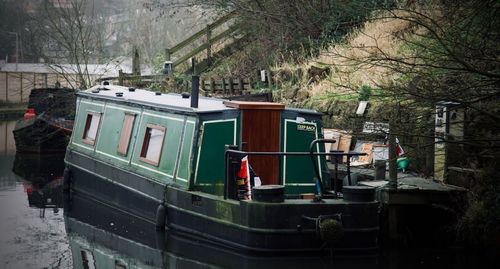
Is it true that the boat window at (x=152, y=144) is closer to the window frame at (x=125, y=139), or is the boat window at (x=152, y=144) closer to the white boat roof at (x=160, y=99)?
the white boat roof at (x=160, y=99)

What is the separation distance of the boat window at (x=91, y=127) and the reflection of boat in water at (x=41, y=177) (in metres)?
1.48

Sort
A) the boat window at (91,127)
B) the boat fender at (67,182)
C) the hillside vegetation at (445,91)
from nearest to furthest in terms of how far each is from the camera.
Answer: the hillside vegetation at (445,91) → the boat window at (91,127) → the boat fender at (67,182)

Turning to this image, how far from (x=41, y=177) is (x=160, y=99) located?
24.6 feet

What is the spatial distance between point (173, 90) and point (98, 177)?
24.0ft

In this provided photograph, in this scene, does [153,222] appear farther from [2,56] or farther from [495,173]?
[2,56]

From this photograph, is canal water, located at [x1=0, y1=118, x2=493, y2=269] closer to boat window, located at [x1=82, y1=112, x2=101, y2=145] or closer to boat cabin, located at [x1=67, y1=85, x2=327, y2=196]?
boat cabin, located at [x1=67, y1=85, x2=327, y2=196]

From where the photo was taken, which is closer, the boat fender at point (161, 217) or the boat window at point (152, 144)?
the boat fender at point (161, 217)

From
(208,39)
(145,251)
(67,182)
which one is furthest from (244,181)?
(208,39)

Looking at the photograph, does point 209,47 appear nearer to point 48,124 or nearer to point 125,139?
point 48,124

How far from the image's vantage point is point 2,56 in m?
55.2

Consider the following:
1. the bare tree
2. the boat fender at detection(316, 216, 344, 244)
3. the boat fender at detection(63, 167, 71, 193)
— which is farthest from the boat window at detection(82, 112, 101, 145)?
the boat fender at detection(316, 216, 344, 244)

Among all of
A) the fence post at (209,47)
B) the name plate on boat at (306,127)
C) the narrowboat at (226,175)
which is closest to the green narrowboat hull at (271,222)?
the narrowboat at (226,175)

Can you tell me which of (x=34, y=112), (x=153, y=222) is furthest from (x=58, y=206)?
(x=34, y=112)

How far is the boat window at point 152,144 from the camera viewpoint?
12.7 metres
